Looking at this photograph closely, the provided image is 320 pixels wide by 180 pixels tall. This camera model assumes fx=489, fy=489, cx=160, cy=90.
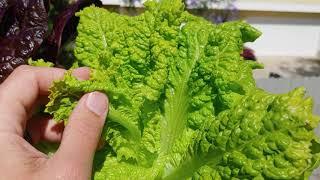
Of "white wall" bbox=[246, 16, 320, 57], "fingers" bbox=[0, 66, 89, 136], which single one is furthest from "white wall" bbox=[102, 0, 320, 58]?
"fingers" bbox=[0, 66, 89, 136]

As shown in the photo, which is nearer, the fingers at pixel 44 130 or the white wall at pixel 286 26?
the fingers at pixel 44 130

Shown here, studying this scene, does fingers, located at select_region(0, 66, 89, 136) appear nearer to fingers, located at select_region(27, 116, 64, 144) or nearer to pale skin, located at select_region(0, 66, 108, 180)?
pale skin, located at select_region(0, 66, 108, 180)

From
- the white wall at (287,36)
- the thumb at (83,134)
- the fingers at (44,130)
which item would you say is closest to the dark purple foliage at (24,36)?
the fingers at (44,130)

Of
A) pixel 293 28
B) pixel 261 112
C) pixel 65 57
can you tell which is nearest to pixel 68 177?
pixel 261 112

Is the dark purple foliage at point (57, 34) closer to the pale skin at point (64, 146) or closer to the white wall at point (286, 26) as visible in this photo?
the pale skin at point (64, 146)

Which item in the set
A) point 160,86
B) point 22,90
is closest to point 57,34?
point 22,90

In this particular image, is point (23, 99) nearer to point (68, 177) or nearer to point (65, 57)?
point (68, 177)
